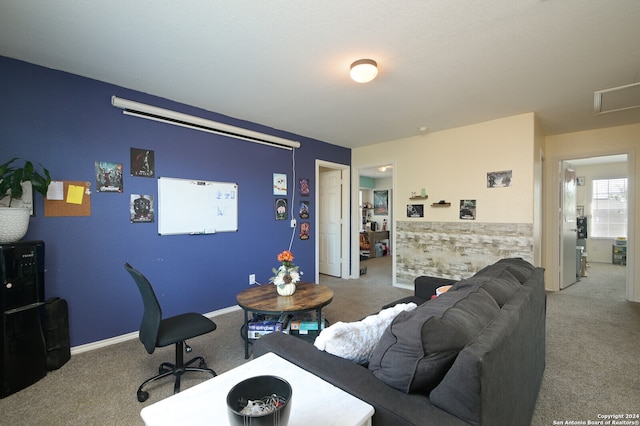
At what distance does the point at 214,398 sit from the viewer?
784mm

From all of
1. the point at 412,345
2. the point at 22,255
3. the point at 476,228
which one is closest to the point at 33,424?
the point at 22,255

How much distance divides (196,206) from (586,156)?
18.7ft

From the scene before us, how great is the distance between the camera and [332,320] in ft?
10.4

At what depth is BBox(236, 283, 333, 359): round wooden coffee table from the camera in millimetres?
2256

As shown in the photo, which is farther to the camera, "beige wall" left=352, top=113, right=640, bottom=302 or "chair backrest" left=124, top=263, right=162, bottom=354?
"beige wall" left=352, top=113, right=640, bottom=302

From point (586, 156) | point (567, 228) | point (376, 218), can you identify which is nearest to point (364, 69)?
point (586, 156)

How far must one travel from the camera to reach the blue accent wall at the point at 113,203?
2332 millimetres

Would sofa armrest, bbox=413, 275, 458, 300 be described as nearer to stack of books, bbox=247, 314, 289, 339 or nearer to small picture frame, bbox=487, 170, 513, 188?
stack of books, bbox=247, 314, 289, 339

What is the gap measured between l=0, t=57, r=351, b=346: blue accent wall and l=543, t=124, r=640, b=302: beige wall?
15.4ft

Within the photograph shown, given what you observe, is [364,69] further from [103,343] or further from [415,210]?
[103,343]

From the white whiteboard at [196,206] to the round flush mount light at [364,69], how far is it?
2.12 m

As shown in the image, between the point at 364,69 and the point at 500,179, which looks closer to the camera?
the point at 364,69

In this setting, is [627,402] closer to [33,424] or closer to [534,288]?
[534,288]

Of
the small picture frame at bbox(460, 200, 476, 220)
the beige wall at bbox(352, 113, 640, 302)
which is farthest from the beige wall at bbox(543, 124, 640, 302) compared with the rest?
the small picture frame at bbox(460, 200, 476, 220)
